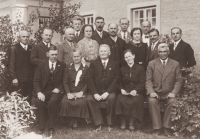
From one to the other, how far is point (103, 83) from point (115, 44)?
3.49ft

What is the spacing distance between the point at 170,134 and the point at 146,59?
1.91 metres

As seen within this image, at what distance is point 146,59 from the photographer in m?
6.78

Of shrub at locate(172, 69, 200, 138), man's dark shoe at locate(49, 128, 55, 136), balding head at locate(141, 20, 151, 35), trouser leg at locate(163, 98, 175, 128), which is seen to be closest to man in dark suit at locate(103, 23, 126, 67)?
balding head at locate(141, 20, 151, 35)

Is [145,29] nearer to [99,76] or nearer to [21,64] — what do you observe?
[99,76]

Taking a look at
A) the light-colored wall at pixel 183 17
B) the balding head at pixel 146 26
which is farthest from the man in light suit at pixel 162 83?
the light-colored wall at pixel 183 17

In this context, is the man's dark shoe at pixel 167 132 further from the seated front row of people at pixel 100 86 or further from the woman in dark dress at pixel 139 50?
the woman in dark dress at pixel 139 50

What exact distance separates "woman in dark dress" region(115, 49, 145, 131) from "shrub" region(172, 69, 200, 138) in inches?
28.8

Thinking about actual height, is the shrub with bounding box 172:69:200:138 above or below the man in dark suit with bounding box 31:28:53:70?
below

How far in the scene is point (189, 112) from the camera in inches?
205

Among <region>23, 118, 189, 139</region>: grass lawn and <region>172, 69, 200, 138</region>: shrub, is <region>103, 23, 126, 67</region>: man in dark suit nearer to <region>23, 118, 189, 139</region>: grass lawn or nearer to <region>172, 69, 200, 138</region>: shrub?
<region>23, 118, 189, 139</region>: grass lawn

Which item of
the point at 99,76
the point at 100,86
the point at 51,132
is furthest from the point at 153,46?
the point at 51,132

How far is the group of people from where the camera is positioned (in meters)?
5.89

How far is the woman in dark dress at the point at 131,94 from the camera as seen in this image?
5.85 m

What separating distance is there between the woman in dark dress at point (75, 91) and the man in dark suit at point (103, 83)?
138 millimetres
